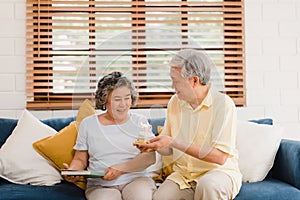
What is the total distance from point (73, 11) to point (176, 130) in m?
1.39

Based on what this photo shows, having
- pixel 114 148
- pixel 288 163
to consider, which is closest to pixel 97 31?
pixel 114 148

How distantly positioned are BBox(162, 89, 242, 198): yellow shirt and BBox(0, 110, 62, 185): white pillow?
702 mm

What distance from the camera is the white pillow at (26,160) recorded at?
107 inches

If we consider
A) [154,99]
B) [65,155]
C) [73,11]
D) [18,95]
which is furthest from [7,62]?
[154,99]

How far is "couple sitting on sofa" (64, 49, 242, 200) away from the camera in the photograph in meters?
2.34

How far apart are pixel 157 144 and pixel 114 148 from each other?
0.86 ft

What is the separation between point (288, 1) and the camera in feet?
11.8

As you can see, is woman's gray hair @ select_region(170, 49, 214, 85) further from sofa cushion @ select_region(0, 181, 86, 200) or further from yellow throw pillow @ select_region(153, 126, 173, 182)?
sofa cushion @ select_region(0, 181, 86, 200)

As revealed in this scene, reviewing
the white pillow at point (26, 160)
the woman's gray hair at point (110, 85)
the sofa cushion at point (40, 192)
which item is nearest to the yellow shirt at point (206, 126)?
the woman's gray hair at point (110, 85)

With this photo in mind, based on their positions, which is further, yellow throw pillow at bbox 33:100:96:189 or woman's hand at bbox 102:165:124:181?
yellow throw pillow at bbox 33:100:96:189

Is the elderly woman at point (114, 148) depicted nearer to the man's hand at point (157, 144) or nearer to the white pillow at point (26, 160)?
the man's hand at point (157, 144)

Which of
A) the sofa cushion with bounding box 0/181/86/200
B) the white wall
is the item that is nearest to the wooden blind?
the white wall

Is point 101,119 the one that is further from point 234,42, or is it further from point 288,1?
point 288,1

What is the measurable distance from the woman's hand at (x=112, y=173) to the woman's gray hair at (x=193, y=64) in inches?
21.5
